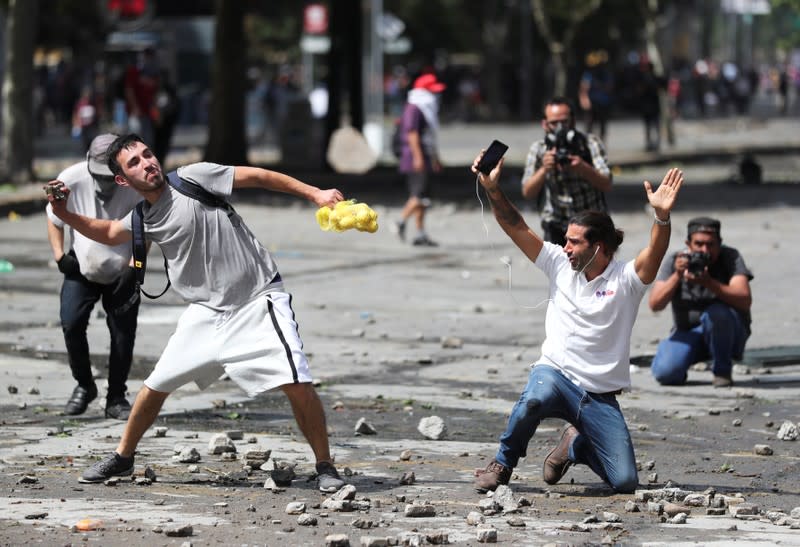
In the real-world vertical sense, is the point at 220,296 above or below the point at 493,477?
above

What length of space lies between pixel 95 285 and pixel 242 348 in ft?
8.03

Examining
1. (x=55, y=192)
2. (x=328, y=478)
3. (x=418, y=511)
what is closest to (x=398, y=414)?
(x=328, y=478)

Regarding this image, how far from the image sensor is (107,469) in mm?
7617

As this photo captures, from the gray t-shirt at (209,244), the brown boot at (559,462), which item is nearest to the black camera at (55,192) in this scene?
the gray t-shirt at (209,244)

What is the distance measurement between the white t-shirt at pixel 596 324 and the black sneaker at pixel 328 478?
43.7 inches

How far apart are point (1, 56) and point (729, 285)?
35.0 meters

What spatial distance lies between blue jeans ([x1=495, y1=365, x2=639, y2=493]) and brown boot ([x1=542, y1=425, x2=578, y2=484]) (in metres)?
0.03

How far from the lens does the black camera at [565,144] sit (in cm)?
1114

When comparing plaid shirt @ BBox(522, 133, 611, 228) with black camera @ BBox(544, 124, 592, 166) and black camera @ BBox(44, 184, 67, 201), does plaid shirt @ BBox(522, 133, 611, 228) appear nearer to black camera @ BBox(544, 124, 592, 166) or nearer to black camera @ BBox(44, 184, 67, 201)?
black camera @ BBox(544, 124, 592, 166)

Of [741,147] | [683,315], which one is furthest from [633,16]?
[683,315]

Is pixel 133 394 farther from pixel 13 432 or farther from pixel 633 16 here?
pixel 633 16

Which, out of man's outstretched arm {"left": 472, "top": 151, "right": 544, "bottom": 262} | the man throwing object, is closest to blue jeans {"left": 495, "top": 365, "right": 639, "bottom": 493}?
man's outstretched arm {"left": 472, "top": 151, "right": 544, "bottom": 262}

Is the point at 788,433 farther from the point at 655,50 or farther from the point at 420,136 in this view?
the point at 655,50

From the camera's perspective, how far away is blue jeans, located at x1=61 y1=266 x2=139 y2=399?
955 cm
